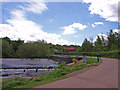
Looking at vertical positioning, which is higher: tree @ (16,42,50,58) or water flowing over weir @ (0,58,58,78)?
tree @ (16,42,50,58)

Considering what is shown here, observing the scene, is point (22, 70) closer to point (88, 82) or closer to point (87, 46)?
point (88, 82)

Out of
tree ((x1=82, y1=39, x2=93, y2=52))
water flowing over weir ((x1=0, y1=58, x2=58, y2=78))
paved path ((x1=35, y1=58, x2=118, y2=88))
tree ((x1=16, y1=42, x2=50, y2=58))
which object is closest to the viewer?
paved path ((x1=35, y1=58, x2=118, y2=88))

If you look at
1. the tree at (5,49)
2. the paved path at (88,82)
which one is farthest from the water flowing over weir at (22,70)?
the tree at (5,49)

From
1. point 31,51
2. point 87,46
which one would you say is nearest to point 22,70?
point 31,51

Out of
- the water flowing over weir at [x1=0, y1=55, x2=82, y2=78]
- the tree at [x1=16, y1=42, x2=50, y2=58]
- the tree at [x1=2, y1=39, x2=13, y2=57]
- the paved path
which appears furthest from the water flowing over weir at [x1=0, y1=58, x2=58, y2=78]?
the tree at [x1=16, y1=42, x2=50, y2=58]

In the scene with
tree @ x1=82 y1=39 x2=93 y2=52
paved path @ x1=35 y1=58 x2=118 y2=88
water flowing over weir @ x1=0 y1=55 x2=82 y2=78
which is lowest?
water flowing over weir @ x1=0 y1=55 x2=82 y2=78

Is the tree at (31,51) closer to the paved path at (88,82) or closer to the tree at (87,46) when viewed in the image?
the tree at (87,46)

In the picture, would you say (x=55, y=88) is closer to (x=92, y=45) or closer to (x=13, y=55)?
(x=13, y=55)

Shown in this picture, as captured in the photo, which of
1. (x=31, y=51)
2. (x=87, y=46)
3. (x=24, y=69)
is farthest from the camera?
(x=87, y=46)

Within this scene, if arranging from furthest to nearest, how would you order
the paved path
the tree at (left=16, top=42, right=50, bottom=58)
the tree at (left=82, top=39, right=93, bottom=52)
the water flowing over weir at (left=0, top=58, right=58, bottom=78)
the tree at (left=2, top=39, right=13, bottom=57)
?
1. the tree at (left=82, top=39, right=93, bottom=52)
2. the tree at (left=16, top=42, right=50, bottom=58)
3. the tree at (left=2, top=39, right=13, bottom=57)
4. the water flowing over weir at (left=0, top=58, right=58, bottom=78)
5. the paved path

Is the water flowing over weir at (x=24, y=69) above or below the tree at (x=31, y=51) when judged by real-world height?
below

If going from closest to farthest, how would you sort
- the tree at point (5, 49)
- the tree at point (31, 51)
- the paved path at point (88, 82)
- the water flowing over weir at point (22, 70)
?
the paved path at point (88, 82) < the water flowing over weir at point (22, 70) < the tree at point (5, 49) < the tree at point (31, 51)

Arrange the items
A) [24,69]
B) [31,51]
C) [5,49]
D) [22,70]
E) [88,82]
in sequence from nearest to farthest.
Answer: [88,82] < [24,69] < [22,70] < [5,49] < [31,51]

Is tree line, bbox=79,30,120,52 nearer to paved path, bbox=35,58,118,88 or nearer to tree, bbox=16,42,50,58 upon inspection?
tree, bbox=16,42,50,58
